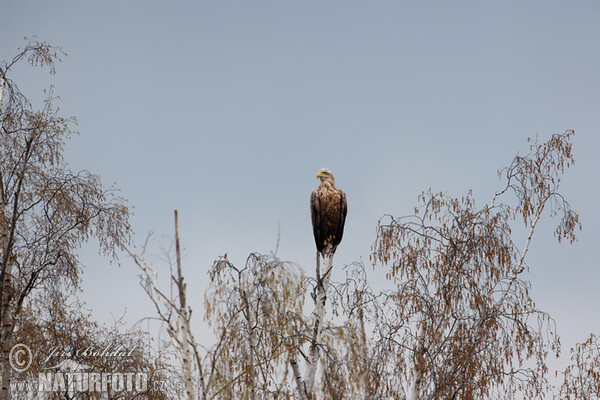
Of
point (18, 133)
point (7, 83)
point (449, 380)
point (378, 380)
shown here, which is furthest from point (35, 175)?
point (449, 380)

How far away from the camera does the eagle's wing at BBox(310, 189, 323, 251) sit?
34.0 ft

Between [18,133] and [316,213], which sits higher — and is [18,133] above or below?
above

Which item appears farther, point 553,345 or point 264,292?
point 553,345

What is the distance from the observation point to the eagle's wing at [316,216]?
10359 millimetres

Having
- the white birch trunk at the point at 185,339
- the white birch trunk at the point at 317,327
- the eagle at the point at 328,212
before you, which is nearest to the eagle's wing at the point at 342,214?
the eagle at the point at 328,212

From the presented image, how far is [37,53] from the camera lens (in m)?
12.2

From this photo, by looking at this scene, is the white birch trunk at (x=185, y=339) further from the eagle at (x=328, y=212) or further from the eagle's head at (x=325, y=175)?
the eagle's head at (x=325, y=175)

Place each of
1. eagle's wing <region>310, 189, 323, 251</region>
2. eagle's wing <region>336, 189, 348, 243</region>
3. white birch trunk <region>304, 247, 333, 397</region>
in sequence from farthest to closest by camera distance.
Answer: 1. eagle's wing <region>336, 189, 348, 243</region>
2. eagle's wing <region>310, 189, 323, 251</region>
3. white birch trunk <region>304, 247, 333, 397</region>

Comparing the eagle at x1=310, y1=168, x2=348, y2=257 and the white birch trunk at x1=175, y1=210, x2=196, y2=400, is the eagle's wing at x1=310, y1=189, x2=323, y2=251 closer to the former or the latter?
the eagle at x1=310, y1=168, x2=348, y2=257

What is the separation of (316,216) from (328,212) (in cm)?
18

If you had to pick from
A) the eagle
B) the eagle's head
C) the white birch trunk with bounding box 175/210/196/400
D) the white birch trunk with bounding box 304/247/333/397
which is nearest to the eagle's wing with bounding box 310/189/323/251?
the eagle

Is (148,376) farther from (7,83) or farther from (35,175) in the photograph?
(7,83)

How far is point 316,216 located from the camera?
1059 cm

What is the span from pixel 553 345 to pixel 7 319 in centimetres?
780
